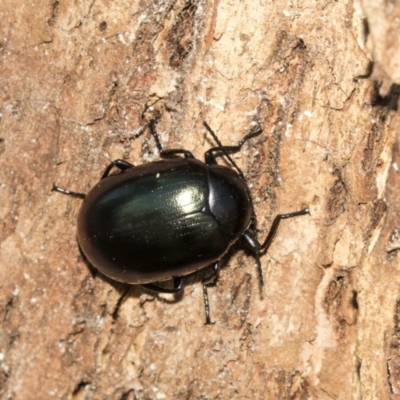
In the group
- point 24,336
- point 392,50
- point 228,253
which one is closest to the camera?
point 392,50

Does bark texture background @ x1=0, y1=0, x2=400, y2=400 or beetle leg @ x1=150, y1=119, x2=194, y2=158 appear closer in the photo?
bark texture background @ x1=0, y1=0, x2=400, y2=400

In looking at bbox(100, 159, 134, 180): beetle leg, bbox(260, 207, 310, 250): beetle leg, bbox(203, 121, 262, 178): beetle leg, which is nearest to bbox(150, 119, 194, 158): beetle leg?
bbox(203, 121, 262, 178): beetle leg

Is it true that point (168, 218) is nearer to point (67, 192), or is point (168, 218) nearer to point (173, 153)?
point (173, 153)

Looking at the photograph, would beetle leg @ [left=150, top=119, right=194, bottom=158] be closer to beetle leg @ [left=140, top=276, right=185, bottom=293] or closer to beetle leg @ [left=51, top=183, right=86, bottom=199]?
beetle leg @ [left=51, top=183, right=86, bottom=199]

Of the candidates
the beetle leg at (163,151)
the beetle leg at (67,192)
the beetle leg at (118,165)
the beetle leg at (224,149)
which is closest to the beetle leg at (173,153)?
the beetle leg at (163,151)

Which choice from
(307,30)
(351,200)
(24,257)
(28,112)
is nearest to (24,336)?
(24,257)

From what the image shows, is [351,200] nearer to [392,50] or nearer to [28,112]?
[392,50]

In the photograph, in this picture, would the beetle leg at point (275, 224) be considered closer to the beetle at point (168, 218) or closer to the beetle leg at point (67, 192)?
the beetle at point (168, 218)
